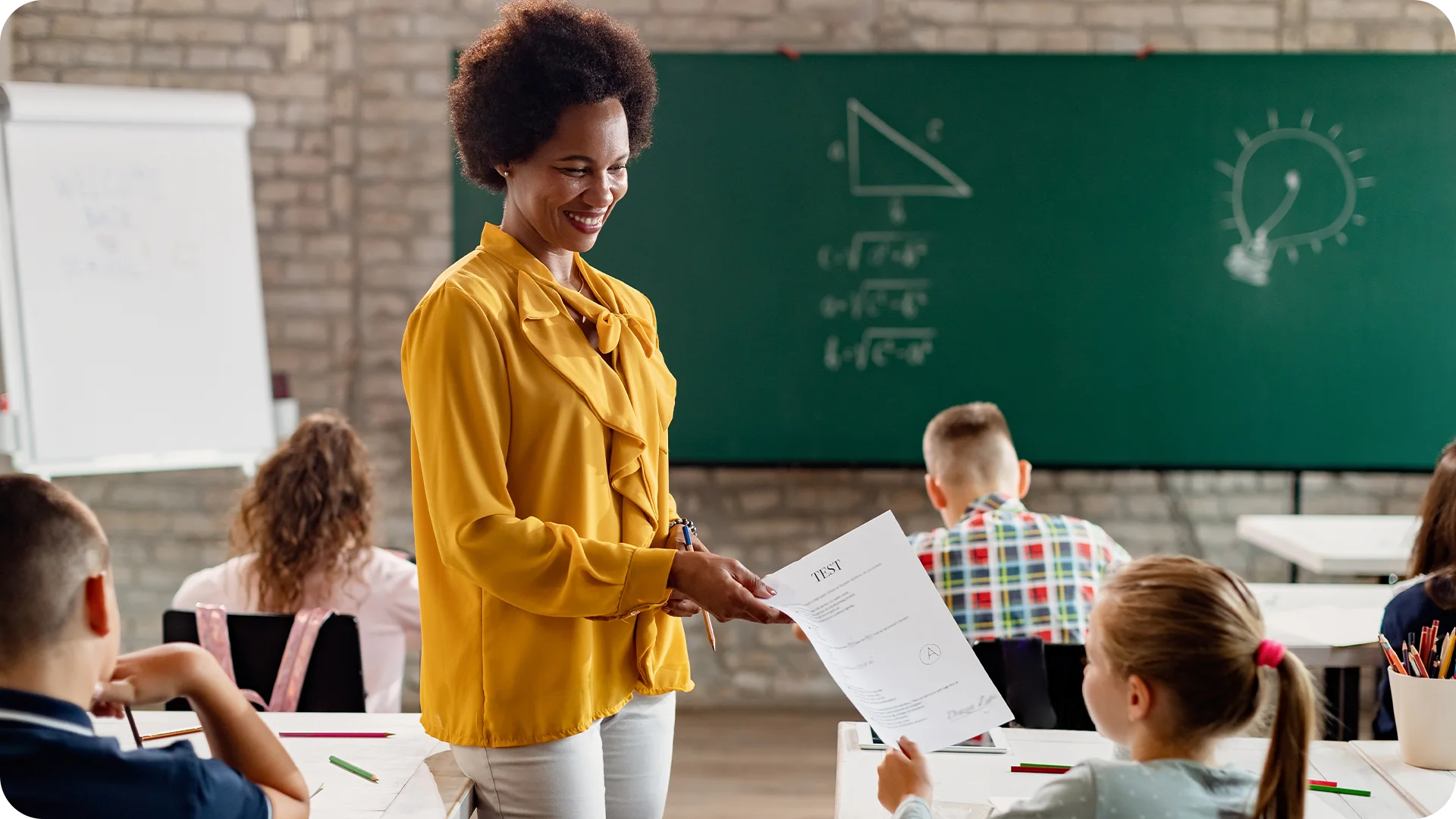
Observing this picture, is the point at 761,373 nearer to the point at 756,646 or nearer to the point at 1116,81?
the point at 756,646

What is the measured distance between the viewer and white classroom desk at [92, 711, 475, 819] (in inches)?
57.9

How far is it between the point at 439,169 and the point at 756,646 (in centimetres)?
204

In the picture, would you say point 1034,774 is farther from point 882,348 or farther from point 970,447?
point 882,348

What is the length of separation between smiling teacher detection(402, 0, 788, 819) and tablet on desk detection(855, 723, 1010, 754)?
30cm

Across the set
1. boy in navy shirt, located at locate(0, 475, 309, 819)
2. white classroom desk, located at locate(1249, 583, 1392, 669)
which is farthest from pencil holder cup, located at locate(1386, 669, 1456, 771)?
boy in navy shirt, located at locate(0, 475, 309, 819)

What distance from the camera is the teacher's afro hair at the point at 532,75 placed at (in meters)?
1.49

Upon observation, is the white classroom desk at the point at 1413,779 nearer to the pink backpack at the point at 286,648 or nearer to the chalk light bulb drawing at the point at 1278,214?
the pink backpack at the point at 286,648

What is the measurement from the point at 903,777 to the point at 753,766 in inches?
101

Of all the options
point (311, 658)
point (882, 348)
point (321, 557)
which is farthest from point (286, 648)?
point (882, 348)

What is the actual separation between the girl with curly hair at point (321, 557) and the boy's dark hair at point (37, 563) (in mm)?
1290

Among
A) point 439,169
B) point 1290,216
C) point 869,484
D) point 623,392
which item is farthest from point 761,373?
point 623,392

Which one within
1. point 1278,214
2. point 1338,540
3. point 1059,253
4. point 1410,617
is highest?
point 1278,214

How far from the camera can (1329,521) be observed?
152 inches

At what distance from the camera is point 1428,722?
1646mm
